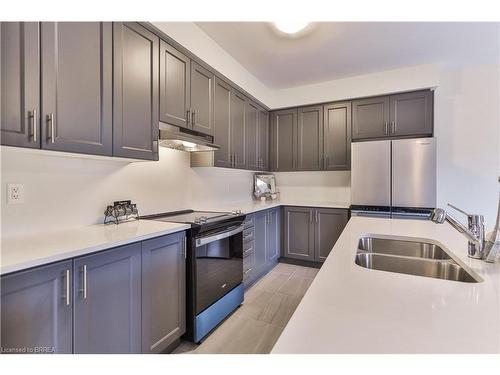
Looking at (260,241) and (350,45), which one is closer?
(350,45)

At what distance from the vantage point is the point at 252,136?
11.2 feet

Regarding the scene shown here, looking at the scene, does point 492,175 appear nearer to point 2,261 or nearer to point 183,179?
point 183,179

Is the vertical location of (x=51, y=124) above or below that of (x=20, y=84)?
below

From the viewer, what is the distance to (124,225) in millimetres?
1737

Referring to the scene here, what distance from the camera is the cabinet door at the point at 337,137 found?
3426 millimetres

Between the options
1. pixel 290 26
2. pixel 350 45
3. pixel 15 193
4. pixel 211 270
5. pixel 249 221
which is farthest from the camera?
pixel 249 221

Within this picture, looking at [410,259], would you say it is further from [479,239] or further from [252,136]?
[252,136]

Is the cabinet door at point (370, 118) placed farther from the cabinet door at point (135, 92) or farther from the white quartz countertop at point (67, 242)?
the white quartz countertop at point (67, 242)

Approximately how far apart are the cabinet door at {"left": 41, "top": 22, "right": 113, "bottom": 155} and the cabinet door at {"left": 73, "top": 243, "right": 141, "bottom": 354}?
0.66 metres

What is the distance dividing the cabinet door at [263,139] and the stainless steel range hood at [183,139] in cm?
128

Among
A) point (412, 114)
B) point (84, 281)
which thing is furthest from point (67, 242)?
point (412, 114)

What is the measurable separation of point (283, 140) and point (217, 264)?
2496mm

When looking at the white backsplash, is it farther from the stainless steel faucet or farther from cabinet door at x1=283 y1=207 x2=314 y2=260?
the stainless steel faucet
